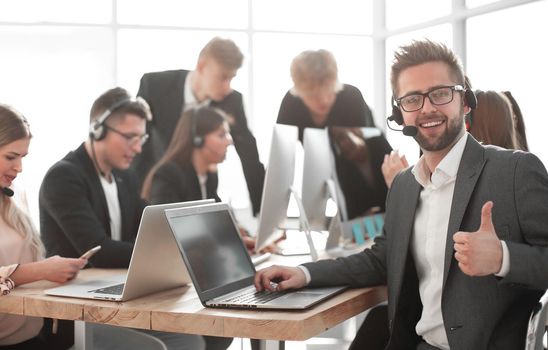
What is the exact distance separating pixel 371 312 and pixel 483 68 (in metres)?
→ 2.58

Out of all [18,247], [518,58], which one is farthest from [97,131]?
[518,58]

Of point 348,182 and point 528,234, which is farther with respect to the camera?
point 348,182

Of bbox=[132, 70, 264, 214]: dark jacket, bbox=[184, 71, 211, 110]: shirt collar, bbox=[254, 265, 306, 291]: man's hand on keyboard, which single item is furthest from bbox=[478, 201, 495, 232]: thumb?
bbox=[184, 71, 211, 110]: shirt collar

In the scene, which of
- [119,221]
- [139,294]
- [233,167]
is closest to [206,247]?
[139,294]

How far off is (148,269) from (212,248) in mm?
183

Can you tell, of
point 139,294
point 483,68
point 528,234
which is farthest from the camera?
point 483,68

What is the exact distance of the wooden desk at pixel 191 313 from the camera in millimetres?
1470

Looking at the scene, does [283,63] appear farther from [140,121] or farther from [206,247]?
[206,247]

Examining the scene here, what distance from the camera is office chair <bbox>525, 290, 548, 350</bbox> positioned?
145cm

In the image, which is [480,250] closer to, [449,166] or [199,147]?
[449,166]

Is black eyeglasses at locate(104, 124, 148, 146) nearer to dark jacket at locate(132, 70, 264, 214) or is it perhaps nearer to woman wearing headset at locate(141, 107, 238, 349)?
woman wearing headset at locate(141, 107, 238, 349)

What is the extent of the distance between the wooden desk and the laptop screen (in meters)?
0.09

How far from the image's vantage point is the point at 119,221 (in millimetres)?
3004

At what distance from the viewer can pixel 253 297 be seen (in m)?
1.71
